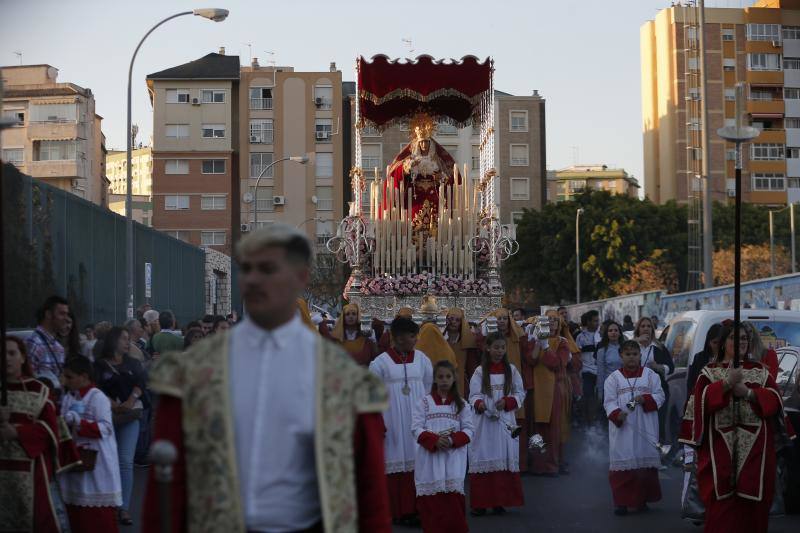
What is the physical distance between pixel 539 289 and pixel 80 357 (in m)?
58.9

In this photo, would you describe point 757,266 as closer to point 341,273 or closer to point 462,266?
point 341,273

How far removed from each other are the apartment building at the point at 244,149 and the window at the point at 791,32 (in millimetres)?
27294

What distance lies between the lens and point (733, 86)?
79.7 metres

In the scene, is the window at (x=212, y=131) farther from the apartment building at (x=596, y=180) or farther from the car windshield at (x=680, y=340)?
the apartment building at (x=596, y=180)

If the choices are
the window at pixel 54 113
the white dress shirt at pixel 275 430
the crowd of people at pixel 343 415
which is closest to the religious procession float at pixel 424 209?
the crowd of people at pixel 343 415

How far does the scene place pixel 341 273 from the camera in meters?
60.5

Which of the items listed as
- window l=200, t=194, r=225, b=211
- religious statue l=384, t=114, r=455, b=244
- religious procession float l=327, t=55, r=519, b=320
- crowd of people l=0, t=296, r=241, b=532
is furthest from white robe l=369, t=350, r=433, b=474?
window l=200, t=194, r=225, b=211

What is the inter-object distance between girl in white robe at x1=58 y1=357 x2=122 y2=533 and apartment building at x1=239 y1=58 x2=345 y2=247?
213ft

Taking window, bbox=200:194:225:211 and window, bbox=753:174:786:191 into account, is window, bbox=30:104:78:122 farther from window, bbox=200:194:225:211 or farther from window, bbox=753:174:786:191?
window, bbox=753:174:786:191

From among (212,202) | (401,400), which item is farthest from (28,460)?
(212,202)

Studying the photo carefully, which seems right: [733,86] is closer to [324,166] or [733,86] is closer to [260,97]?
[324,166]

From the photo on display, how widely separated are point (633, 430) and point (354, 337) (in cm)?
289

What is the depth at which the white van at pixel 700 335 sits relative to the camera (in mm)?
15273

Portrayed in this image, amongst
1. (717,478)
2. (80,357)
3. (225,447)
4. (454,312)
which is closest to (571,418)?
(454,312)
